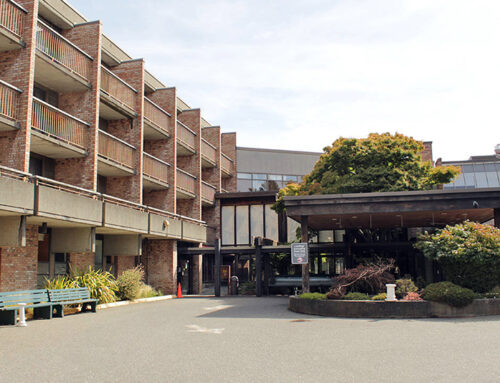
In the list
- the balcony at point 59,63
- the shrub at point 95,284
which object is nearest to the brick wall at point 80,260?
the shrub at point 95,284

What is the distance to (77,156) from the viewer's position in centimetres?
2219

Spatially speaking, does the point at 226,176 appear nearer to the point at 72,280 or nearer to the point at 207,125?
the point at 207,125

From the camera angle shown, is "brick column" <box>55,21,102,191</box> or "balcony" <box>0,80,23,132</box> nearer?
"balcony" <box>0,80,23,132</box>

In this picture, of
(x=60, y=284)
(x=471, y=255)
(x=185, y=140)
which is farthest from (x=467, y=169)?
(x=60, y=284)

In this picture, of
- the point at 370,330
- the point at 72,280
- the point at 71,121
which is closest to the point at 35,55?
the point at 71,121

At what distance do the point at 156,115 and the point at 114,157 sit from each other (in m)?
6.03

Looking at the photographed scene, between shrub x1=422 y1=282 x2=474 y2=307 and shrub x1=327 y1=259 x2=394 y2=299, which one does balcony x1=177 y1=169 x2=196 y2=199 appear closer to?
shrub x1=327 y1=259 x2=394 y2=299

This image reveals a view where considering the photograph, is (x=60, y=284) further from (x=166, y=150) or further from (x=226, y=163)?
(x=226, y=163)

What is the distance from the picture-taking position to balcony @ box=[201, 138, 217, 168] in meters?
37.7

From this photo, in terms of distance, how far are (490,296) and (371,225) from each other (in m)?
9.23

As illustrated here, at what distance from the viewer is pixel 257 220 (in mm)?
39281

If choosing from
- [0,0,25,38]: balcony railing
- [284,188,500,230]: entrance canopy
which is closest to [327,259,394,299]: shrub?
[284,188,500,230]: entrance canopy

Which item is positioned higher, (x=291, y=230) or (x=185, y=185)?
(x=185, y=185)

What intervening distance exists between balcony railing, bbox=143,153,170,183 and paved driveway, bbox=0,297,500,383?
14132 mm
